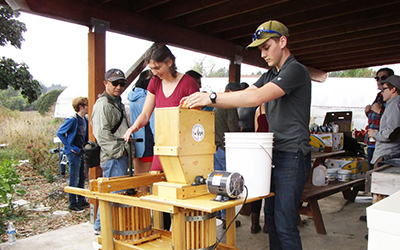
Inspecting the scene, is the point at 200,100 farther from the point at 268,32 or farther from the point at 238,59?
the point at 238,59

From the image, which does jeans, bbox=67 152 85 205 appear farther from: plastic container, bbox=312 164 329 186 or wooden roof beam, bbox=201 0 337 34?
plastic container, bbox=312 164 329 186

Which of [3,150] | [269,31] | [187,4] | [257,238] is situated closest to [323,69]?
[187,4]

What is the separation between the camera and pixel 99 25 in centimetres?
391

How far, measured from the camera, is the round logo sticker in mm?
2084

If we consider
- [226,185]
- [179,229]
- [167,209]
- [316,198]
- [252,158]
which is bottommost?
[316,198]

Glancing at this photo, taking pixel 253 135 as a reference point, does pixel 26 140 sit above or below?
A: below

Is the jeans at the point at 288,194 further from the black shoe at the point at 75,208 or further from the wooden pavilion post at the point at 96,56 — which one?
the black shoe at the point at 75,208

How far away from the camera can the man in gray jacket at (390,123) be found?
3.58m

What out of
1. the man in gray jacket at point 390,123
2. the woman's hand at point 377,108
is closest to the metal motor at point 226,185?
the man in gray jacket at point 390,123

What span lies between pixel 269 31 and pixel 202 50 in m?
3.31

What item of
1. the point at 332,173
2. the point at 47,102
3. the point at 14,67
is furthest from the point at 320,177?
the point at 47,102

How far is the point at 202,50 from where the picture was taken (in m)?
5.27

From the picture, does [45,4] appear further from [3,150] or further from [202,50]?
[3,150]

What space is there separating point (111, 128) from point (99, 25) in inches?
50.1
